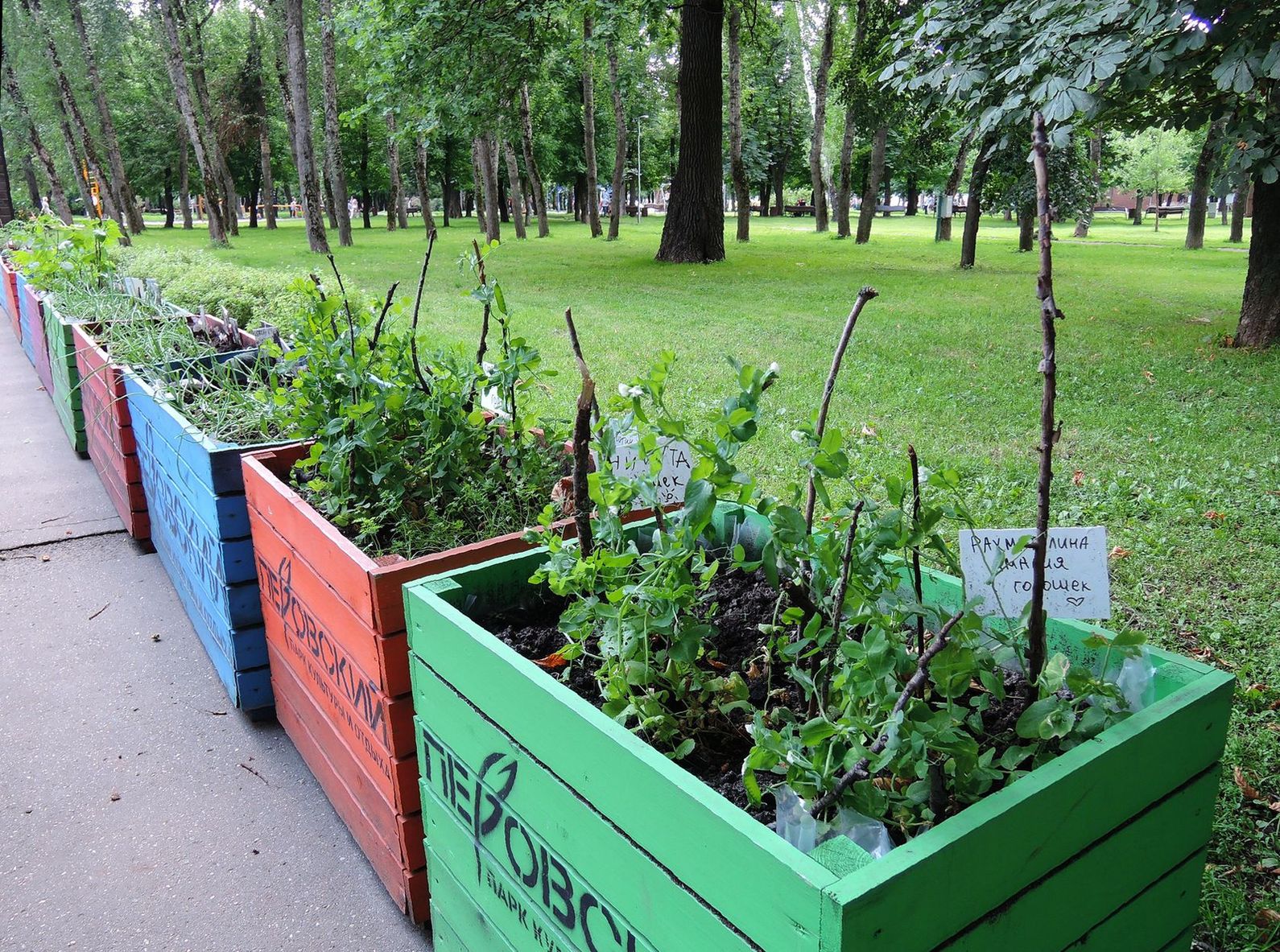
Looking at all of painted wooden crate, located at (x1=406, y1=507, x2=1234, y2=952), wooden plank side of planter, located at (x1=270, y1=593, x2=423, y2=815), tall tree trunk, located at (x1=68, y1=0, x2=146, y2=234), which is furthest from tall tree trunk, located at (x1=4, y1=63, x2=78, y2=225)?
painted wooden crate, located at (x1=406, y1=507, x2=1234, y2=952)

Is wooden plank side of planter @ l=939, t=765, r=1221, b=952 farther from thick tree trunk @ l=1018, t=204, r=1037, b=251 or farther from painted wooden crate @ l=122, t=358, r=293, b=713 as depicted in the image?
thick tree trunk @ l=1018, t=204, r=1037, b=251

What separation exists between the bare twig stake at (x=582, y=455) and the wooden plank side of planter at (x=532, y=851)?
15.3 inches

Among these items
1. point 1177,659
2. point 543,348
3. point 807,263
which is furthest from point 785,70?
point 1177,659

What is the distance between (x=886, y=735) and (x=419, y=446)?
6.16 ft

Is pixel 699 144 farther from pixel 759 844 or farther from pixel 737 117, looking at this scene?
pixel 759 844

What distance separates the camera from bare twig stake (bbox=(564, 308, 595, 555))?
1.71 m

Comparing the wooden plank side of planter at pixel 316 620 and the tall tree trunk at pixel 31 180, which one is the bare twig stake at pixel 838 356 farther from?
the tall tree trunk at pixel 31 180

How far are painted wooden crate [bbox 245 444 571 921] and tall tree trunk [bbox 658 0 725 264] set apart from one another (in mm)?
12773

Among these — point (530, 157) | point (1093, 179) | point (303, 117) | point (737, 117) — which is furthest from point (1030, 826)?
point (530, 157)

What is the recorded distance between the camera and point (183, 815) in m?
2.88

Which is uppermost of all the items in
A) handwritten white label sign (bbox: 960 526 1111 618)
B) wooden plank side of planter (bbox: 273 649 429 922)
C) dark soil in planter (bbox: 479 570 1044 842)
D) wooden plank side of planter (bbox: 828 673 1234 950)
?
handwritten white label sign (bbox: 960 526 1111 618)

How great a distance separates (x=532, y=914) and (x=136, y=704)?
2.54 m

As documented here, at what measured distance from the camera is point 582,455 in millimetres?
1790

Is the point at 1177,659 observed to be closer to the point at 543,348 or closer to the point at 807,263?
the point at 543,348
